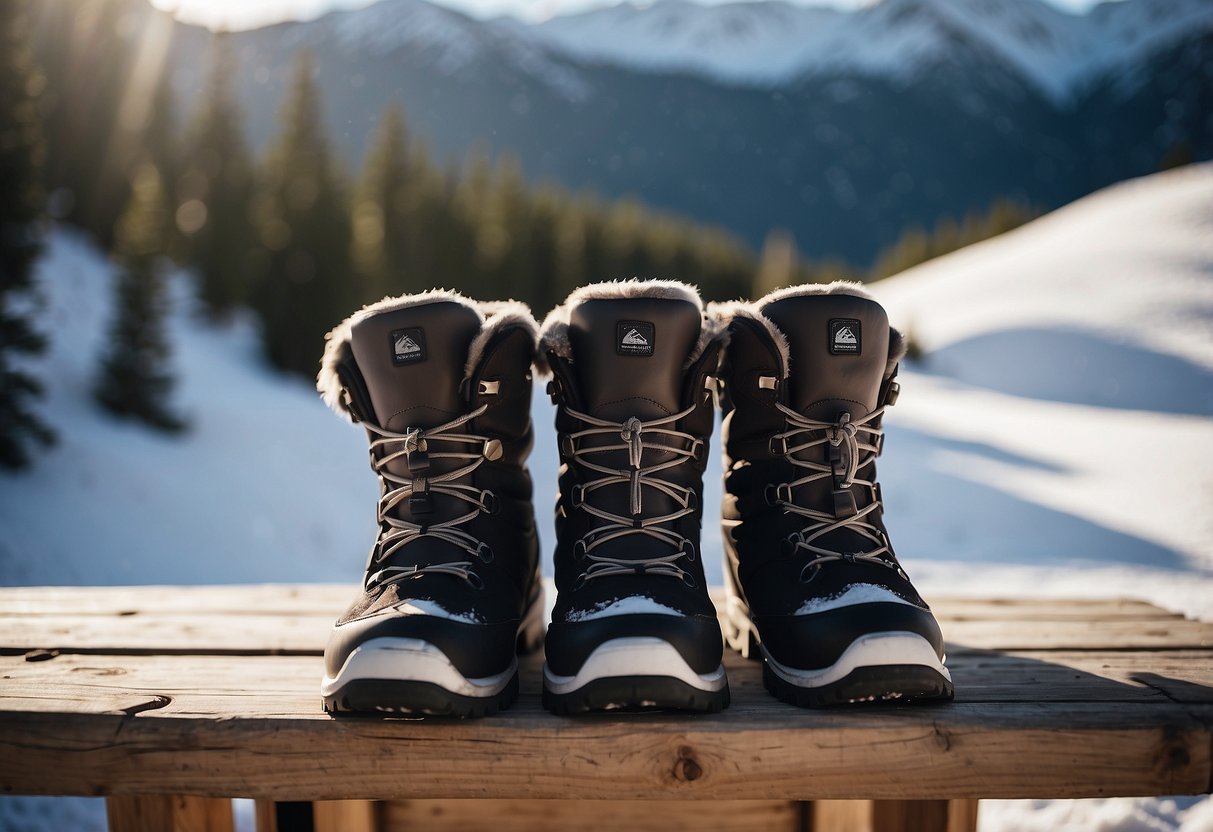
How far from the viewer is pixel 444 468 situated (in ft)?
4.88

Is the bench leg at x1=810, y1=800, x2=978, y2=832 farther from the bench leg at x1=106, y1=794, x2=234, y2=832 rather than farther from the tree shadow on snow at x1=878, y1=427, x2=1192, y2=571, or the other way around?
the tree shadow on snow at x1=878, y1=427, x2=1192, y2=571

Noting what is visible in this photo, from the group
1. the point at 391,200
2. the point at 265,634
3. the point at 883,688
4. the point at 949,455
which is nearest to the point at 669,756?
the point at 883,688

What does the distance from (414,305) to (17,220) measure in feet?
33.2

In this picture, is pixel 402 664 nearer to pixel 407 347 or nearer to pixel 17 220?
pixel 407 347

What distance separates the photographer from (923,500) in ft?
23.5

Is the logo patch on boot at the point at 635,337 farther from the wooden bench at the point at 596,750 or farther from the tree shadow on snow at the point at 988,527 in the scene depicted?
the tree shadow on snow at the point at 988,527

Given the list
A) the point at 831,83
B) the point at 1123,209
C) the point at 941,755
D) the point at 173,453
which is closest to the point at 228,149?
the point at 173,453

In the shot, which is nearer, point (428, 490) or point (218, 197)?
point (428, 490)

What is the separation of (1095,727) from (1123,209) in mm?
27256

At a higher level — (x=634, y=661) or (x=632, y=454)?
(x=632, y=454)

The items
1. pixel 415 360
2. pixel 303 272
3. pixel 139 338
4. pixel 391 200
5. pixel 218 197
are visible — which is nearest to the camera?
pixel 415 360

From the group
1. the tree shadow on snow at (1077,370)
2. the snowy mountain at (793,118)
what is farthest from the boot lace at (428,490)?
the snowy mountain at (793,118)

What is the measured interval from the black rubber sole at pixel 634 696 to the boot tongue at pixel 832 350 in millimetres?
613

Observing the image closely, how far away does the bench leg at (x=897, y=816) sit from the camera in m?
1.37
